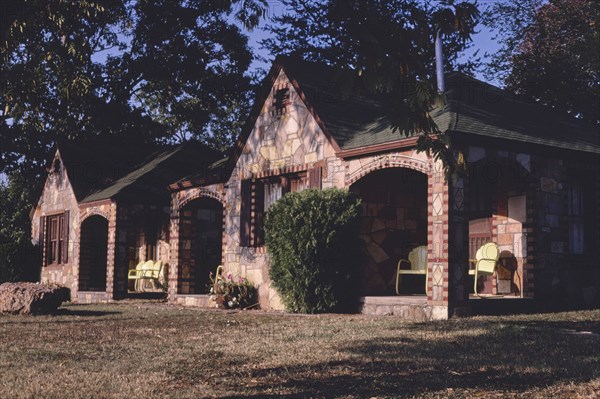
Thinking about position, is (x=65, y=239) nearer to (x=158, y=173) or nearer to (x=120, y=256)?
(x=158, y=173)

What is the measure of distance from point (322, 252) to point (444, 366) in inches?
264

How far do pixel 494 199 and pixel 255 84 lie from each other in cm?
1595

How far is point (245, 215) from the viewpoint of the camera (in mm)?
17922

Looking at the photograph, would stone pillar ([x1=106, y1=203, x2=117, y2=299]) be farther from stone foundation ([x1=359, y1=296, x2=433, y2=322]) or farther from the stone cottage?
stone foundation ([x1=359, y1=296, x2=433, y2=322])

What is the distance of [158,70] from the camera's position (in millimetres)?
28531

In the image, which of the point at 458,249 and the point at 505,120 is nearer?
the point at 458,249

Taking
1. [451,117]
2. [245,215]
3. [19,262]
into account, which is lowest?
[19,262]

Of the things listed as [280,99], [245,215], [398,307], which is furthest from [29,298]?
[398,307]

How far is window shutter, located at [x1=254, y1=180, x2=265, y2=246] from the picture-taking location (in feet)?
58.0

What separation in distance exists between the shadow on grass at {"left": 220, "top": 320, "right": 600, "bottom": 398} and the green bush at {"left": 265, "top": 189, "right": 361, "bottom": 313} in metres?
4.20

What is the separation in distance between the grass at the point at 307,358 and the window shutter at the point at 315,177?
386 centimetres

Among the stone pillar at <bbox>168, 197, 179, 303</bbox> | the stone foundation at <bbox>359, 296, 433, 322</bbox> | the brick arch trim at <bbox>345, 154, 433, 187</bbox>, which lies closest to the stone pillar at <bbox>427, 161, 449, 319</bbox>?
the stone foundation at <bbox>359, 296, 433, 322</bbox>

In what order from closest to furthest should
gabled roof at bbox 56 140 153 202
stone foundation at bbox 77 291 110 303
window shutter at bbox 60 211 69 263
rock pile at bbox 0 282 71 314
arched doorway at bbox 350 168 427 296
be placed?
1. rock pile at bbox 0 282 71 314
2. arched doorway at bbox 350 168 427 296
3. stone foundation at bbox 77 291 110 303
4. window shutter at bbox 60 211 69 263
5. gabled roof at bbox 56 140 153 202

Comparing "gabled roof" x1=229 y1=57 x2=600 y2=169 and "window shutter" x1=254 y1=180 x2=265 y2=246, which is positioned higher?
"gabled roof" x1=229 y1=57 x2=600 y2=169
